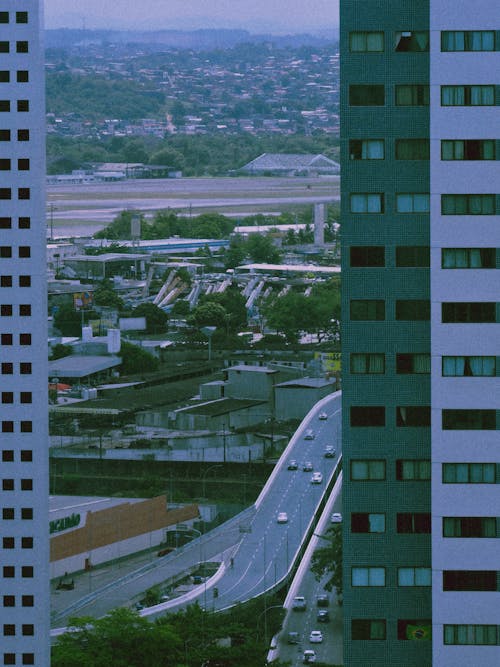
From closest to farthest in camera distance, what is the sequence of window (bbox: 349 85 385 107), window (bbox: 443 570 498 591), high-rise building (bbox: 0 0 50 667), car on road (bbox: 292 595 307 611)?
1. window (bbox: 443 570 498 591)
2. window (bbox: 349 85 385 107)
3. high-rise building (bbox: 0 0 50 667)
4. car on road (bbox: 292 595 307 611)

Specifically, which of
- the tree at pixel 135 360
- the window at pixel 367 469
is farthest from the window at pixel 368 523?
the tree at pixel 135 360

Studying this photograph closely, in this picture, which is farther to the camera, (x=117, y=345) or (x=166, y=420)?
(x=117, y=345)

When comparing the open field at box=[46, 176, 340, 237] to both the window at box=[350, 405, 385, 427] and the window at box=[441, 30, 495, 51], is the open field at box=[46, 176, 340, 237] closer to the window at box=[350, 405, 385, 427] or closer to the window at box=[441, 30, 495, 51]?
the window at box=[350, 405, 385, 427]

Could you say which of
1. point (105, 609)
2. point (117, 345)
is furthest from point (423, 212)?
point (117, 345)

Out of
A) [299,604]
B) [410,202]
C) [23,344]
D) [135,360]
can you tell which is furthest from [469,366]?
[135,360]

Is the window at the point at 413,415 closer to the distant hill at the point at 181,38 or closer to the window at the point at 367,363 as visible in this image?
the window at the point at 367,363

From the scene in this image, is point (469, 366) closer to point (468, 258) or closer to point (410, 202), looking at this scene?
point (468, 258)

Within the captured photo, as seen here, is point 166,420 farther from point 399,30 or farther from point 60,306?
point 399,30

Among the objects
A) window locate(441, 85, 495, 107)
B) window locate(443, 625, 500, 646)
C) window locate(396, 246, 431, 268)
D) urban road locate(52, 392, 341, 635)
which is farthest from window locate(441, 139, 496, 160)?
urban road locate(52, 392, 341, 635)
